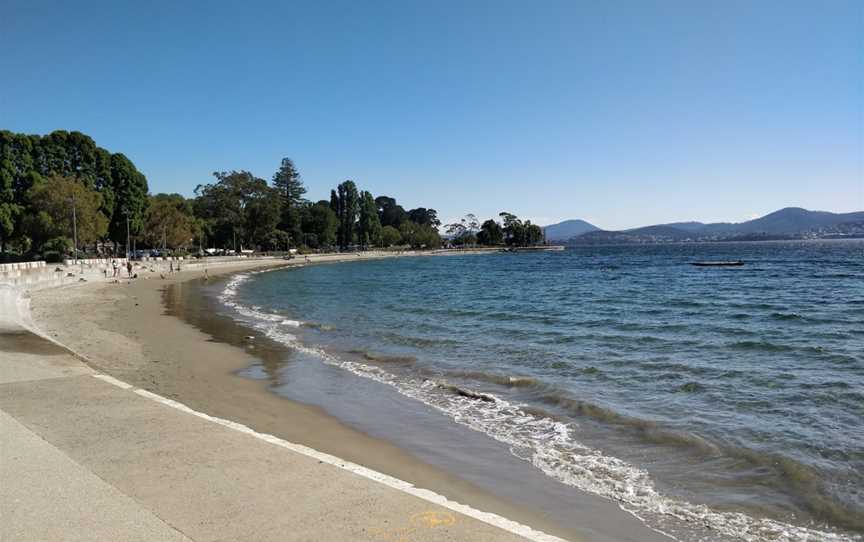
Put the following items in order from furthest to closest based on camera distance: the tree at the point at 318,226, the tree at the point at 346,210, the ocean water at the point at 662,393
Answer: the tree at the point at 346,210 → the tree at the point at 318,226 → the ocean water at the point at 662,393

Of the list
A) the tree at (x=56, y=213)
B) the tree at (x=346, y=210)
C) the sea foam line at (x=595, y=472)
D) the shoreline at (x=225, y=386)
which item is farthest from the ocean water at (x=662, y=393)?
the tree at (x=346, y=210)

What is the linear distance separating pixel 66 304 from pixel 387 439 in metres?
24.8

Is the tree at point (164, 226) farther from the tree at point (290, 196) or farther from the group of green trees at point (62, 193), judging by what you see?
the tree at point (290, 196)

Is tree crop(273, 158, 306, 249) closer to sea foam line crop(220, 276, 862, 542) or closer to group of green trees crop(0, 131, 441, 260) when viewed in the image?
group of green trees crop(0, 131, 441, 260)

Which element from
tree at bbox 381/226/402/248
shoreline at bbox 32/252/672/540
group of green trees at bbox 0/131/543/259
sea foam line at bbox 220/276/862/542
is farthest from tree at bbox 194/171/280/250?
sea foam line at bbox 220/276/862/542

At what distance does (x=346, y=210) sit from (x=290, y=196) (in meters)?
23.1

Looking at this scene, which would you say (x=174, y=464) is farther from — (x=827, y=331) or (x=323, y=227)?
(x=323, y=227)

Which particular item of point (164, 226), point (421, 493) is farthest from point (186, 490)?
point (164, 226)

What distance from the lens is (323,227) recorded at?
160 meters

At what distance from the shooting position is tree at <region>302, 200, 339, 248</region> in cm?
16012

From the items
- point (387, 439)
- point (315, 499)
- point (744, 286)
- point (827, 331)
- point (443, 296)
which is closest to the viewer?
point (315, 499)

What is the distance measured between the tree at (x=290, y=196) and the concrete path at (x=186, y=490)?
145 m

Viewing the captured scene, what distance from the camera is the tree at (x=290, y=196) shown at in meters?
148

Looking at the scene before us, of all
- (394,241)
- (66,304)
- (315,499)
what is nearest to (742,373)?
(315,499)
